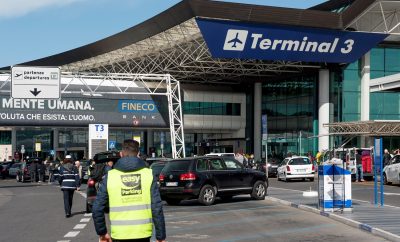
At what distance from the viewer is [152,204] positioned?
6.14 metres

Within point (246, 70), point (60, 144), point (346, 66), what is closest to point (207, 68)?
point (246, 70)

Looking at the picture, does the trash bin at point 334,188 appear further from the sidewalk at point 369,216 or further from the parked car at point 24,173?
the parked car at point 24,173

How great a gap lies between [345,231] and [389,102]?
3801 centimetres

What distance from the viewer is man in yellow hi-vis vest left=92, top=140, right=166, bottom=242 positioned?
6102 millimetres

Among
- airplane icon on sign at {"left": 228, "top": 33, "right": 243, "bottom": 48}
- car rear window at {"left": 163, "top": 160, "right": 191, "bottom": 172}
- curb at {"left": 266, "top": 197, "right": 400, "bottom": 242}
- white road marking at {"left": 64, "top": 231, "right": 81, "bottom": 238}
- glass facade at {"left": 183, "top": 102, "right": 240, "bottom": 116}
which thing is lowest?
white road marking at {"left": 64, "top": 231, "right": 81, "bottom": 238}

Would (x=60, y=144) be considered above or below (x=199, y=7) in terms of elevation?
below

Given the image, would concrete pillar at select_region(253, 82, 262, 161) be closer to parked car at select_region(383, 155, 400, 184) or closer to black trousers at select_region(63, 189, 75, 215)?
parked car at select_region(383, 155, 400, 184)

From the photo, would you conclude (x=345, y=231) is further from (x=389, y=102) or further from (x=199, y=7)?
(x=389, y=102)

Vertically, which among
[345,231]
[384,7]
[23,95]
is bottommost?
[345,231]

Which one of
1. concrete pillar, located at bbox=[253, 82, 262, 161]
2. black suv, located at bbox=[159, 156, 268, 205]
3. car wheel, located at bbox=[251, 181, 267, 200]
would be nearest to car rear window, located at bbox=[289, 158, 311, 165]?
car wheel, located at bbox=[251, 181, 267, 200]

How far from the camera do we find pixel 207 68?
55.5 meters

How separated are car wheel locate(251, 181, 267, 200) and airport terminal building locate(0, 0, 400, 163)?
1155 centimetres

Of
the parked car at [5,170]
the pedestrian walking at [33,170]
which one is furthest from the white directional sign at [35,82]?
the parked car at [5,170]

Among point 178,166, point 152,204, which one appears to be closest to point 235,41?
point 178,166
